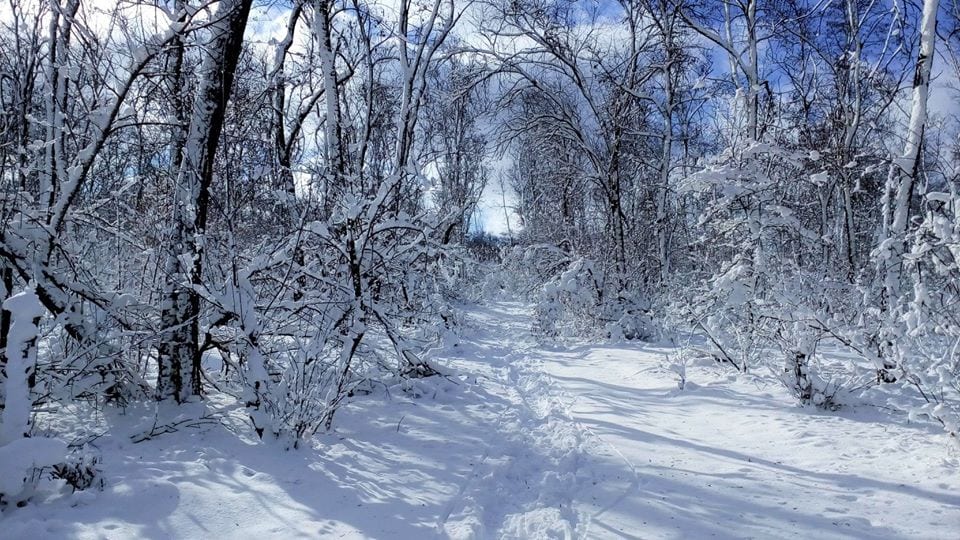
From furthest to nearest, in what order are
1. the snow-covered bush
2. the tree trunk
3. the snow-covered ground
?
the tree trunk
the snow-covered ground
the snow-covered bush

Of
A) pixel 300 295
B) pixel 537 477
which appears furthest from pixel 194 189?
pixel 537 477

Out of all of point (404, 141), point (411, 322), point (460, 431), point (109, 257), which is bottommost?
point (460, 431)

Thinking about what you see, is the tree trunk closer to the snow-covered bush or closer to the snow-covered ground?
the snow-covered ground

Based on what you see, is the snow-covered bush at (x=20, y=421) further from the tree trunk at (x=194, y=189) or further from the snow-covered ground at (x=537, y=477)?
the tree trunk at (x=194, y=189)

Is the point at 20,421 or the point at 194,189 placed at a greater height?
the point at 194,189

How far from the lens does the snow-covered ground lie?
109 inches

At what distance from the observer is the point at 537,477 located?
146 inches

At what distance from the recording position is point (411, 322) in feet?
21.8

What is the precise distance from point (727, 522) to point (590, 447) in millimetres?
1416

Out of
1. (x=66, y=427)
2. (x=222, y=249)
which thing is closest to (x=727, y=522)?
(x=222, y=249)

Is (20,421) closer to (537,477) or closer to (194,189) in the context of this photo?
(194,189)

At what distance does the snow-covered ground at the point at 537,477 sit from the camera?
277cm

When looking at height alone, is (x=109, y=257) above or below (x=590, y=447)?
above

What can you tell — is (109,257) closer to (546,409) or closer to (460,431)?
(460,431)
